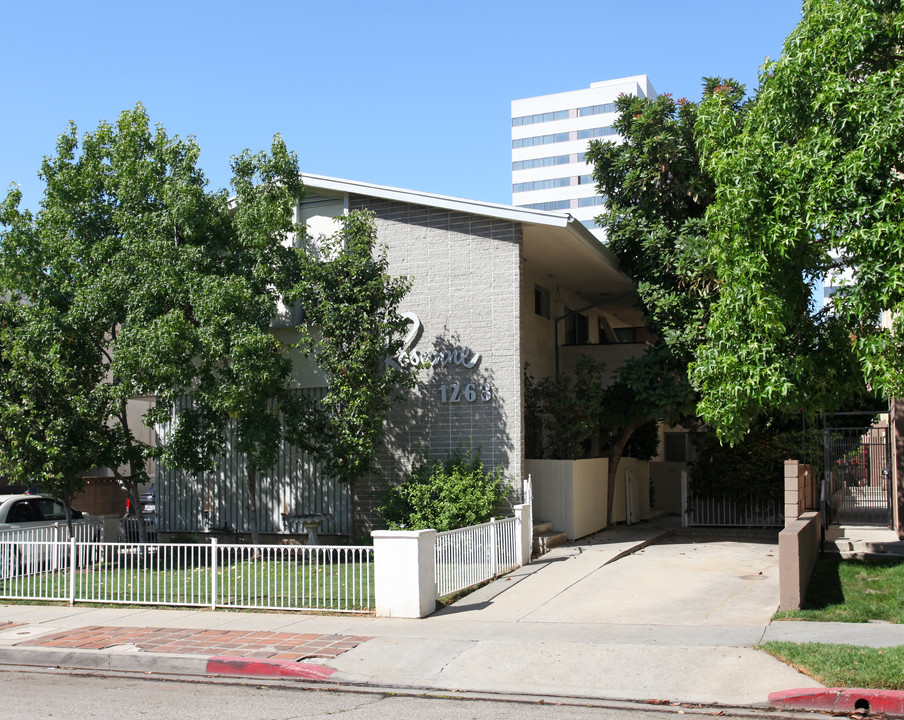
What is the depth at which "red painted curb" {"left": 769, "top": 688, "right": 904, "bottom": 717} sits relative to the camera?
7.32 metres

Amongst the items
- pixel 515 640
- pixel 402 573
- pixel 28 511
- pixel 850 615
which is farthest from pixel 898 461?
pixel 28 511

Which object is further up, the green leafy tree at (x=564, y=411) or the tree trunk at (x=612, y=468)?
the green leafy tree at (x=564, y=411)

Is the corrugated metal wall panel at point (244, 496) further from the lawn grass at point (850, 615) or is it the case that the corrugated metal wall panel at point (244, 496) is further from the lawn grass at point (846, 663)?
the lawn grass at point (846, 663)

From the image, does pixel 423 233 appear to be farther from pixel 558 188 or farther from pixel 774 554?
pixel 558 188

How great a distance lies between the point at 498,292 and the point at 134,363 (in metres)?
6.95

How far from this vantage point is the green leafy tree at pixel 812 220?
32.9ft

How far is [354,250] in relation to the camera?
54.4 feet

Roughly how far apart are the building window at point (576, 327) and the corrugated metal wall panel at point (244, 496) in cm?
757

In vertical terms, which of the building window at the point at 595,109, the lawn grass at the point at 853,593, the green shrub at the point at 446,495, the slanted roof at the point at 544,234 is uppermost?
the building window at the point at 595,109

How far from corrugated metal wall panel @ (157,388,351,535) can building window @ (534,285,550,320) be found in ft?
19.2

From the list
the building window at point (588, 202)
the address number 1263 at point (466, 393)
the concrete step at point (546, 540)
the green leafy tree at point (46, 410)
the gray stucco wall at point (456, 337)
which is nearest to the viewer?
the green leafy tree at point (46, 410)

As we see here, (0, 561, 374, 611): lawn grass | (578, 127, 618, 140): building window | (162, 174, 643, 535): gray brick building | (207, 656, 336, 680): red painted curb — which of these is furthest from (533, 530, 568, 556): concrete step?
(578, 127, 618, 140): building window

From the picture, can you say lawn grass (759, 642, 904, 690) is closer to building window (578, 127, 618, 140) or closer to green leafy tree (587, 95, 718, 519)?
green leafy tree (587, 95, 718, 519)

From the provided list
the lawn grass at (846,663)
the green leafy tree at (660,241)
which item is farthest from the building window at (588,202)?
the lawn grass at (846,663)
